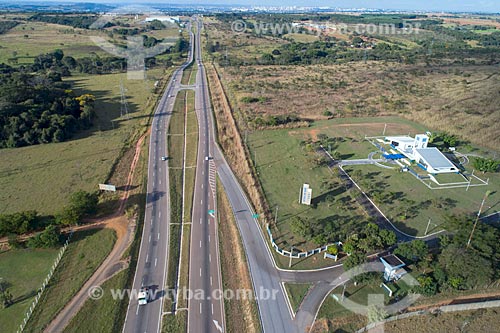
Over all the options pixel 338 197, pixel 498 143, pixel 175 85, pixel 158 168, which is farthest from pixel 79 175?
pixel 498 143

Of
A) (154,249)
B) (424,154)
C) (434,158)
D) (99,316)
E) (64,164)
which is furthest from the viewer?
(424,154)

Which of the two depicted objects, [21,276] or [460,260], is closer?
[460,260]

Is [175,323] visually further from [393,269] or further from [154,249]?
[393,269]

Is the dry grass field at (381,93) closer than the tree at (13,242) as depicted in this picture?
No

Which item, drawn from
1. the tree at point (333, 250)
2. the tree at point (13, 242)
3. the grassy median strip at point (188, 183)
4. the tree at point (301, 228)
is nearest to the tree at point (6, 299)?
the tree at point (13, 242)

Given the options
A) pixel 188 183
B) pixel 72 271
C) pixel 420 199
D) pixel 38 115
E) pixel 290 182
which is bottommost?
pixel 72 271

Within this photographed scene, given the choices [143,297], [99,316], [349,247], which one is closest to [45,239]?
[99,316]

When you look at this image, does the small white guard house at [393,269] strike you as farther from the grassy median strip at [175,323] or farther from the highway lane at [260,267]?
the grassy median strip at [175,323]

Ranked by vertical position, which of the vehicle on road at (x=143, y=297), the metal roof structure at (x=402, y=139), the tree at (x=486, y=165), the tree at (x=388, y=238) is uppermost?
the metal roof structure at (x=402, y=139)
